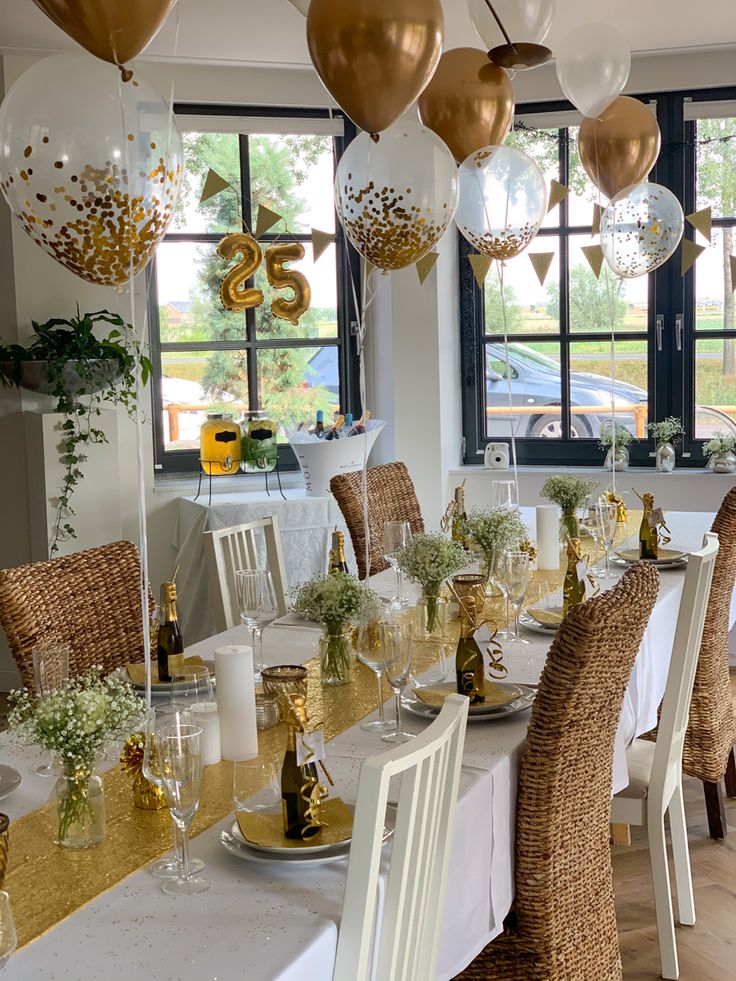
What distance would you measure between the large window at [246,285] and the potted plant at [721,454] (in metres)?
1.60

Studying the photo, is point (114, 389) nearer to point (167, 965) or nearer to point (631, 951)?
point (631, 951)

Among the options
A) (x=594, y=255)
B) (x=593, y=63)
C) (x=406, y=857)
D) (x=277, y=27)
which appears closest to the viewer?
(x=406, y=857)

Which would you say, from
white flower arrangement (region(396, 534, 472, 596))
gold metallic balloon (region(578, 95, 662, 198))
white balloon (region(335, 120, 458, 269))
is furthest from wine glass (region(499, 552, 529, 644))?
gold metallic balloon (region(578, 95, 662, 198))

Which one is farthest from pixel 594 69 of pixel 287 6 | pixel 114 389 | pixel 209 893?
pixel 209 893

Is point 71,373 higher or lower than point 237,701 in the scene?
higher

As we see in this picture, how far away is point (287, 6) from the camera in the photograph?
381cm

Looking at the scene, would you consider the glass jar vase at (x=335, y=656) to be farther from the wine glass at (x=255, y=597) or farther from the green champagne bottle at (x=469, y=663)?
the green champagne bottle at (x=469, y=663)

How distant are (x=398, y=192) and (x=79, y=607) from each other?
112 centimetres

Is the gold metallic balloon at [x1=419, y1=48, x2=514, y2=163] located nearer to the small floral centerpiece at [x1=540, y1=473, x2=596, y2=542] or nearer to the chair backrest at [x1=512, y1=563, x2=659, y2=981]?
the small floral centerpiece at [x1=540, y1=473, x2=596, y2=542]

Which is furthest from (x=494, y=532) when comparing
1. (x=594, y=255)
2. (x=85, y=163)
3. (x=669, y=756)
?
(x=594, y=255)

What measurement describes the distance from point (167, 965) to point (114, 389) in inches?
140

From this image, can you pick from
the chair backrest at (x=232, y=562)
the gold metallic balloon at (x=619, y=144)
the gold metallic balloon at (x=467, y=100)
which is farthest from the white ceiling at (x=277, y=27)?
the chair backrest at (x=232, y=562)

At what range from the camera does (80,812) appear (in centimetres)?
151

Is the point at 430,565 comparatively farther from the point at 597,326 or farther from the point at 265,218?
the point at 597,326
